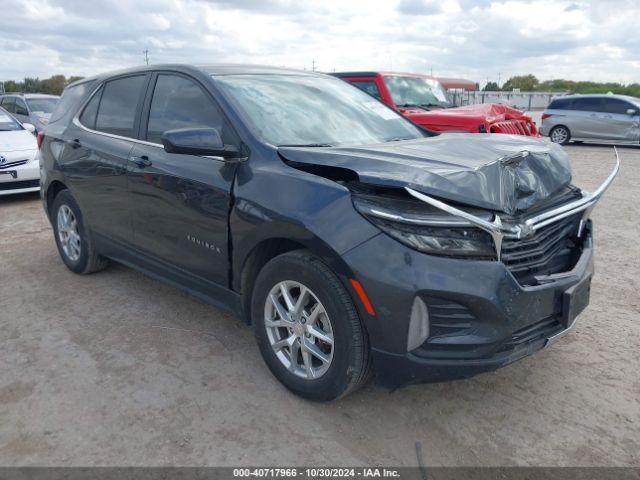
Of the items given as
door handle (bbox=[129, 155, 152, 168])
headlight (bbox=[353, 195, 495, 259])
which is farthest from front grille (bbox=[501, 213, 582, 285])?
door handle (bbox=[129, 155, 152, 168])

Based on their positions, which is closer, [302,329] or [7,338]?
[302,329]

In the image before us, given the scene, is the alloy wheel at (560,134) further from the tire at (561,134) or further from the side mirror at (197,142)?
the side mirror at (197,142)

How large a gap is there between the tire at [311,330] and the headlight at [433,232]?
0.39 meters

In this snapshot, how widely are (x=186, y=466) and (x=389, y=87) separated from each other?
828 centimetres

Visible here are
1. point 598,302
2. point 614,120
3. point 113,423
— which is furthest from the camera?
point 614,120

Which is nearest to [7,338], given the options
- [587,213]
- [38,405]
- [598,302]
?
[38,405]

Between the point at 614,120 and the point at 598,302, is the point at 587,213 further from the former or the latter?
the point at 614,120

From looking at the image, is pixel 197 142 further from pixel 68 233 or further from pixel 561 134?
pixel 561 134

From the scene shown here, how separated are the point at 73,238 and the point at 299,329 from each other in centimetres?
297

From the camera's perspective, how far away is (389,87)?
→ 9719mm

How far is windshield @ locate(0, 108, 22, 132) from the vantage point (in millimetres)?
9164

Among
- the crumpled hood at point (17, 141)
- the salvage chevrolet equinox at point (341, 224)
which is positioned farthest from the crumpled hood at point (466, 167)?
the crumpled hood at point (17, 141)

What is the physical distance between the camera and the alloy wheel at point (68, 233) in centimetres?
493

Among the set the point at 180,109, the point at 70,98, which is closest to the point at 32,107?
the point at 70,98
